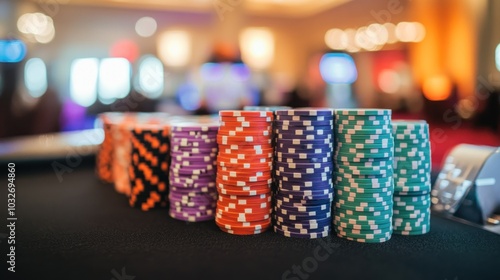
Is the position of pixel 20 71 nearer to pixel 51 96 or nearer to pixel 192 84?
pixel 51 96

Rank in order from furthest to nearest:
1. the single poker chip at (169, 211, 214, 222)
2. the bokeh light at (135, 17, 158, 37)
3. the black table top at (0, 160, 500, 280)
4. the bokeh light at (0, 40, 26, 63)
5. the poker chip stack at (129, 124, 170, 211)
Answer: the bokeh light at (135, 17, 158, 37)
the bokeh light at (0, 40, 26, 63)
the poker chip stack at (129, 124, 170, 211)
the single poker chip at (169, 211, 214, 222)
the black table top at (0, 160, 500, 280)

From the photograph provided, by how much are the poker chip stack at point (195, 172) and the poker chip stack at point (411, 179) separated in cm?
110

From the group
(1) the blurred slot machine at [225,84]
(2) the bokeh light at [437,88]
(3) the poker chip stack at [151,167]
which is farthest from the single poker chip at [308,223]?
(1) the blurred slot machine at [225,84]

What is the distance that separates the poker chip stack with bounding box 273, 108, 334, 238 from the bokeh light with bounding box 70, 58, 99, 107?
364 inches

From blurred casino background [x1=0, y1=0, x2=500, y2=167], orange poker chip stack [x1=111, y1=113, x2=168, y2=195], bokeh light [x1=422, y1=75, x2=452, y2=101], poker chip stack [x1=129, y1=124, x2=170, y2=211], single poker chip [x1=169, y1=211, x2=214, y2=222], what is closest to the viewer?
single poker chip [x1=169, y1=211, x2=214, y2=222]

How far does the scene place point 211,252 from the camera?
6.35 feet

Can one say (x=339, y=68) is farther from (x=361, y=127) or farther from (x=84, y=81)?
(x=361, y=127)

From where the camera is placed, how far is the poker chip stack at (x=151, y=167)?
2.87 meters

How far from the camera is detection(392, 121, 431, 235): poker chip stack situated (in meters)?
2.30

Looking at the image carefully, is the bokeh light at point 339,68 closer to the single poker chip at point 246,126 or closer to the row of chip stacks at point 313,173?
the row of chip stacks at point 313,173

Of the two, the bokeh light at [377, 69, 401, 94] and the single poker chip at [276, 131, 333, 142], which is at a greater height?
the bokeh light at [377, 69, 401, 94]

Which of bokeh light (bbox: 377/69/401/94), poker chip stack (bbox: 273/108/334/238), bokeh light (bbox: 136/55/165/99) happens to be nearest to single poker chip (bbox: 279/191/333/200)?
poker chip stack (bbox: 273/108/334/238)

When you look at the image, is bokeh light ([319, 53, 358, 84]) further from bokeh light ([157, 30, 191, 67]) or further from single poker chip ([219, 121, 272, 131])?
single poker chip ([219, 121, 272, 131])

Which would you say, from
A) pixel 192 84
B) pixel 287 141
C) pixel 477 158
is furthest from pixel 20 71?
pixel 477 158
